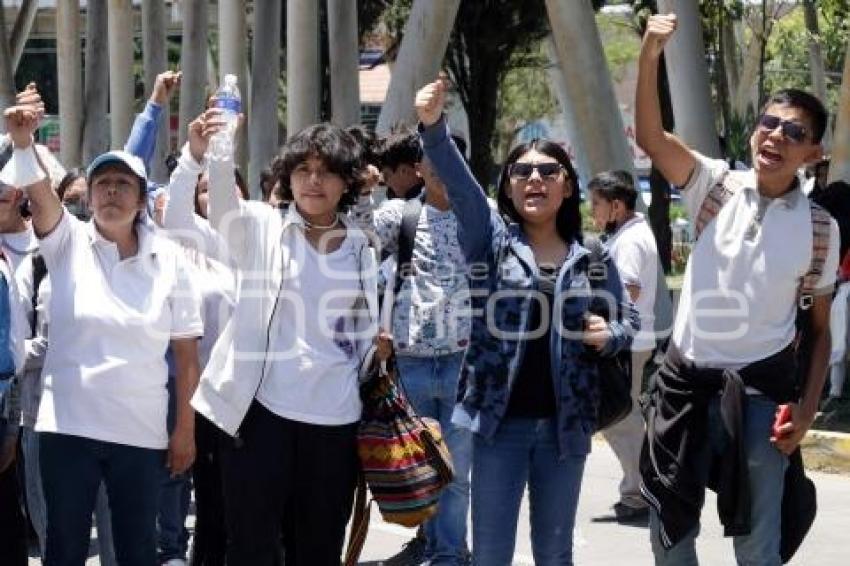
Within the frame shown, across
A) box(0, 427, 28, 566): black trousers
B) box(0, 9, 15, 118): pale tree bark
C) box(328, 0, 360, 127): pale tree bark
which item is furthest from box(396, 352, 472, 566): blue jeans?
box(0, 9, 15, 118): pale tree bark

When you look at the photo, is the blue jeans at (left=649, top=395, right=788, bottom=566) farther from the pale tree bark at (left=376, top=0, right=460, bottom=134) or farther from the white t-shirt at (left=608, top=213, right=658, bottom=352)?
the pale tree bark at (left=376, top=0, right=460, bottom=134)

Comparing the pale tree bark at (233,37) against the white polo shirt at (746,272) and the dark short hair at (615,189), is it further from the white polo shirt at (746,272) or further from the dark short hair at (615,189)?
the white polo shirt at (746,272)

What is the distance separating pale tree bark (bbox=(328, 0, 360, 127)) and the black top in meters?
13.8

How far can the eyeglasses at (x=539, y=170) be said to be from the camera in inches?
251

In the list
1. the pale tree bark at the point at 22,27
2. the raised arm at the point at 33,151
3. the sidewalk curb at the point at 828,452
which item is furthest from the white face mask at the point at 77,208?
the pale tree bark at the point at 22,27

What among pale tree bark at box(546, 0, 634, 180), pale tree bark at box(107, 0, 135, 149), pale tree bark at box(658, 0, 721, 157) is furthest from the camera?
pale tree bark at box(107, 0, 135, 149)

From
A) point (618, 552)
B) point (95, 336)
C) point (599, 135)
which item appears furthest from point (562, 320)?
point (599, 135)

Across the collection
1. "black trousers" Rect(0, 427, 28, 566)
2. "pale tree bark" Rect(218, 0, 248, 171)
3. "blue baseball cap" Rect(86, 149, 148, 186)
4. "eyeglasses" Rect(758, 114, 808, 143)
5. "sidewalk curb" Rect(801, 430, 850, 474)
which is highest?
"pale tree bark" Rect(218, 0, 248, 171)

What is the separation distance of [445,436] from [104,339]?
2318mm

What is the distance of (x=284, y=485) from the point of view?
20.8 ft

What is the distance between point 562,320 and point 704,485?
0.74m

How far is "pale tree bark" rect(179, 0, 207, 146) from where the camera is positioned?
80.6ft

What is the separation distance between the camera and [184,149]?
692cm

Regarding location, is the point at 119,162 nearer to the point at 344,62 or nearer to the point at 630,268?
the point at 630,268
